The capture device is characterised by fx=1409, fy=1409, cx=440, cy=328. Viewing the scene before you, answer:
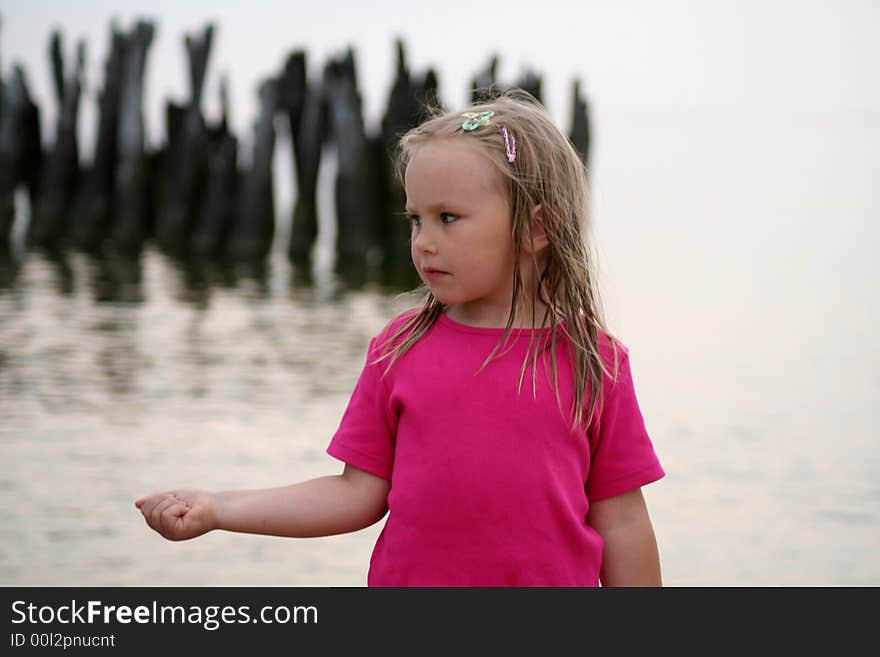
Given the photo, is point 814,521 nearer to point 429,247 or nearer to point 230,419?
point 230,419

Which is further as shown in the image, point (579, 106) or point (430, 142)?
point (579, 106)

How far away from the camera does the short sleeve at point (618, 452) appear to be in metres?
2.51

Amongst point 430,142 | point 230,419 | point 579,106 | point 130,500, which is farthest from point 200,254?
point 430,142

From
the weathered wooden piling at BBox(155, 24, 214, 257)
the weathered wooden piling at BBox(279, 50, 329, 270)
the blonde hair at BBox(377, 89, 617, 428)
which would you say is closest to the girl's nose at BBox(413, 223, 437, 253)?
the blonde hair at BBox(377, 89, 617, 428)

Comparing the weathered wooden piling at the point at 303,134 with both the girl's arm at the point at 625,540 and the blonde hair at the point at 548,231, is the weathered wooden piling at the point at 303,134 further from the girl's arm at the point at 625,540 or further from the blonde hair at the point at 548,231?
the girl's arm at the point at 625,540

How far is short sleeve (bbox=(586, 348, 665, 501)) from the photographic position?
2.51 metres

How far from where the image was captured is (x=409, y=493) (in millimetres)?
2443

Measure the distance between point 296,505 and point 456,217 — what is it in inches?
23.4

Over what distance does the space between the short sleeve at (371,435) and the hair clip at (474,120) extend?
1.48 ft

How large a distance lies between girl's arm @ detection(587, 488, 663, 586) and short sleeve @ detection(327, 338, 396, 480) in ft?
1.28

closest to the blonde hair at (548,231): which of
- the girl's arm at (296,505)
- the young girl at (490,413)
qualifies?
the young girl at (490,413)

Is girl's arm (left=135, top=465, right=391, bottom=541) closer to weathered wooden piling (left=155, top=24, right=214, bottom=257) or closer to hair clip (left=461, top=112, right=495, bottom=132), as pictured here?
hair clip (left=461, top=112, right=495, bottom=132)

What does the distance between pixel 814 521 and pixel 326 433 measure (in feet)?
7.62

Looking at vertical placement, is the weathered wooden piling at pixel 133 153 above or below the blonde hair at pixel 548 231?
below
